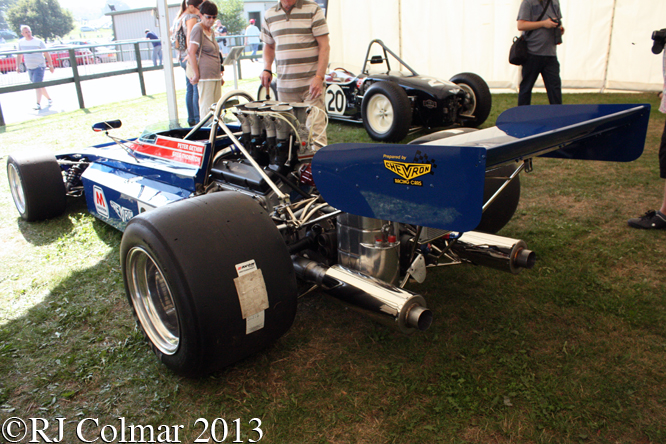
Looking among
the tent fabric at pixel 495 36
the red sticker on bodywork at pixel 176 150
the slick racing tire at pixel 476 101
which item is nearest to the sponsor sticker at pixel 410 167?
the red sticker on bodywork at pixel 176 150

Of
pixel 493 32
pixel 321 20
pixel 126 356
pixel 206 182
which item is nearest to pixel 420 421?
pixel 126 356

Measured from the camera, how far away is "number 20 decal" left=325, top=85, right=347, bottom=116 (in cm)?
734

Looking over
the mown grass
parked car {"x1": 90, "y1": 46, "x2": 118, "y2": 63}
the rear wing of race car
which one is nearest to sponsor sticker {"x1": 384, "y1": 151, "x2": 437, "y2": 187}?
the rear wing of race car

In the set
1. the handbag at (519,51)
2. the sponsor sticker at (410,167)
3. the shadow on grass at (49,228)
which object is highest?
the handbag at (519,51)

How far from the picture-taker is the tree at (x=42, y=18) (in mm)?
56106

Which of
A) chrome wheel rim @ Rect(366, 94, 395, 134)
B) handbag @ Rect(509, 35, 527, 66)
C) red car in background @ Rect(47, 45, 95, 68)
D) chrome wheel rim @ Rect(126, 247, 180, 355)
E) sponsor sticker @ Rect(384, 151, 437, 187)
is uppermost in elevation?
red car in background @ Rect(47, 45, 95, 68)

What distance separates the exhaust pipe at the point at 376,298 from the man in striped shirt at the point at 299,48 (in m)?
2.08

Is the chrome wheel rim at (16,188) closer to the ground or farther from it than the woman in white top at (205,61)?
closer to the ground

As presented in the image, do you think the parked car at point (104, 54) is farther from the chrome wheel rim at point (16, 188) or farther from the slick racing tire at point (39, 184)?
the slick racing tire at point (39, 184)

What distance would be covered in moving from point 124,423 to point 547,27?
19.1ft

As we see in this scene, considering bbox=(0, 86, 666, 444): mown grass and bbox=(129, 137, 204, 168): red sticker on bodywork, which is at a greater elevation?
bbox=(129, 137, 204, 168): red sticker on bodywork

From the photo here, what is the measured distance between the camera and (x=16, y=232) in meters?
3.84

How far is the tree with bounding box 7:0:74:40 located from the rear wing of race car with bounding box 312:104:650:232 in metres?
67.4

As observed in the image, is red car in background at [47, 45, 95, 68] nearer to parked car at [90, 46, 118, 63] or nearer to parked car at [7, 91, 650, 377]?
parked car at [90, 46, 118, 63]
